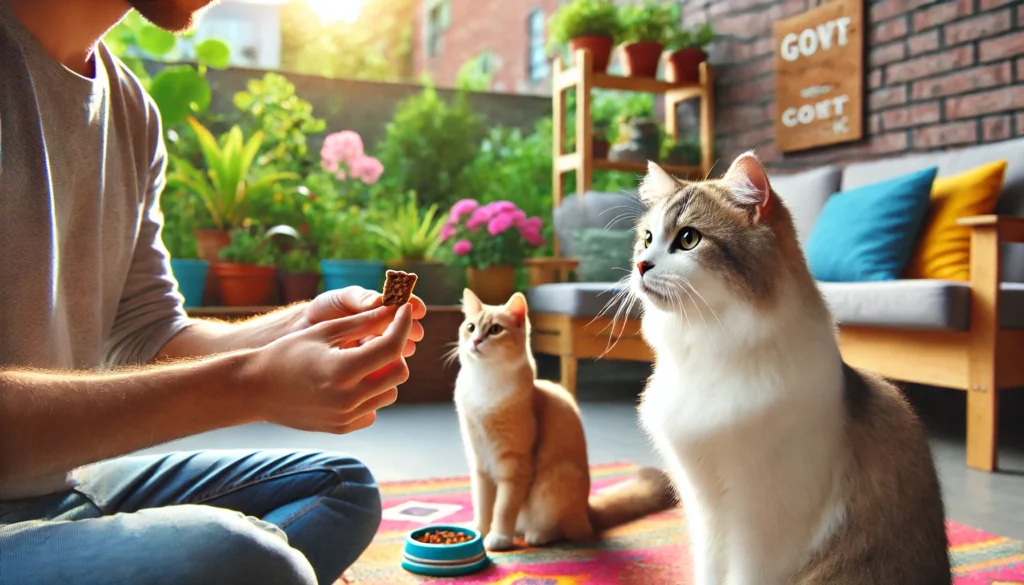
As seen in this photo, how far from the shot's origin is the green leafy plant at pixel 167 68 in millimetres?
4066

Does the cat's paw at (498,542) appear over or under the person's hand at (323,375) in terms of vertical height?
under

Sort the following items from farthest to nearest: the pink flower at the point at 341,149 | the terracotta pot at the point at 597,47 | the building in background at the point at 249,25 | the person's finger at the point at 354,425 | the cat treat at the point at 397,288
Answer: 1. the building in background at the point at 249,25
2. the terracotta pot at the point at 597,47
3. the pink flower at the point at 341,149
4. the cat treat at the point at 397,288
5. the person's finger at the point at 354,425

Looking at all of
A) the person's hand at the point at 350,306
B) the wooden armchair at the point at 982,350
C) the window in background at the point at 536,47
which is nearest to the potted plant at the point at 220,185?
the person's hand at the point at 350,306

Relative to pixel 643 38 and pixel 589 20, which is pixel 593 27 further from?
pixel 643 38

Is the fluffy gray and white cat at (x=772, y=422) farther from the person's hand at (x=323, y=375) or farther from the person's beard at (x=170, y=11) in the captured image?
the person's beard at (x=170, y=11)

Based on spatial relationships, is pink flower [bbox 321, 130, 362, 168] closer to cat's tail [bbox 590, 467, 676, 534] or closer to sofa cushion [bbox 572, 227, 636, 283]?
sofa cushion [bbox 572, 227, 636, 283]

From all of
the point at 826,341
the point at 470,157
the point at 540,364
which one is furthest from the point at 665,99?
the point at 826,341

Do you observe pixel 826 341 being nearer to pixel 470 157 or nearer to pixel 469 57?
pixel 470 157

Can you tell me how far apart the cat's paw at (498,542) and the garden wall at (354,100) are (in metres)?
3.72

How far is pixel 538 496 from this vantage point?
189 cm

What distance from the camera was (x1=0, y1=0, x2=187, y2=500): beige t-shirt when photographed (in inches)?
41.8

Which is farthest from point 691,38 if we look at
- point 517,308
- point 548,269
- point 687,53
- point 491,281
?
point 517,308

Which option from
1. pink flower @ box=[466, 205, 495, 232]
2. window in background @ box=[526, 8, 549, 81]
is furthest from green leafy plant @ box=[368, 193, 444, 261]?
window in background @ box=[526, 8, 549, 81]

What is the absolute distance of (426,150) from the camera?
16.8 feet
